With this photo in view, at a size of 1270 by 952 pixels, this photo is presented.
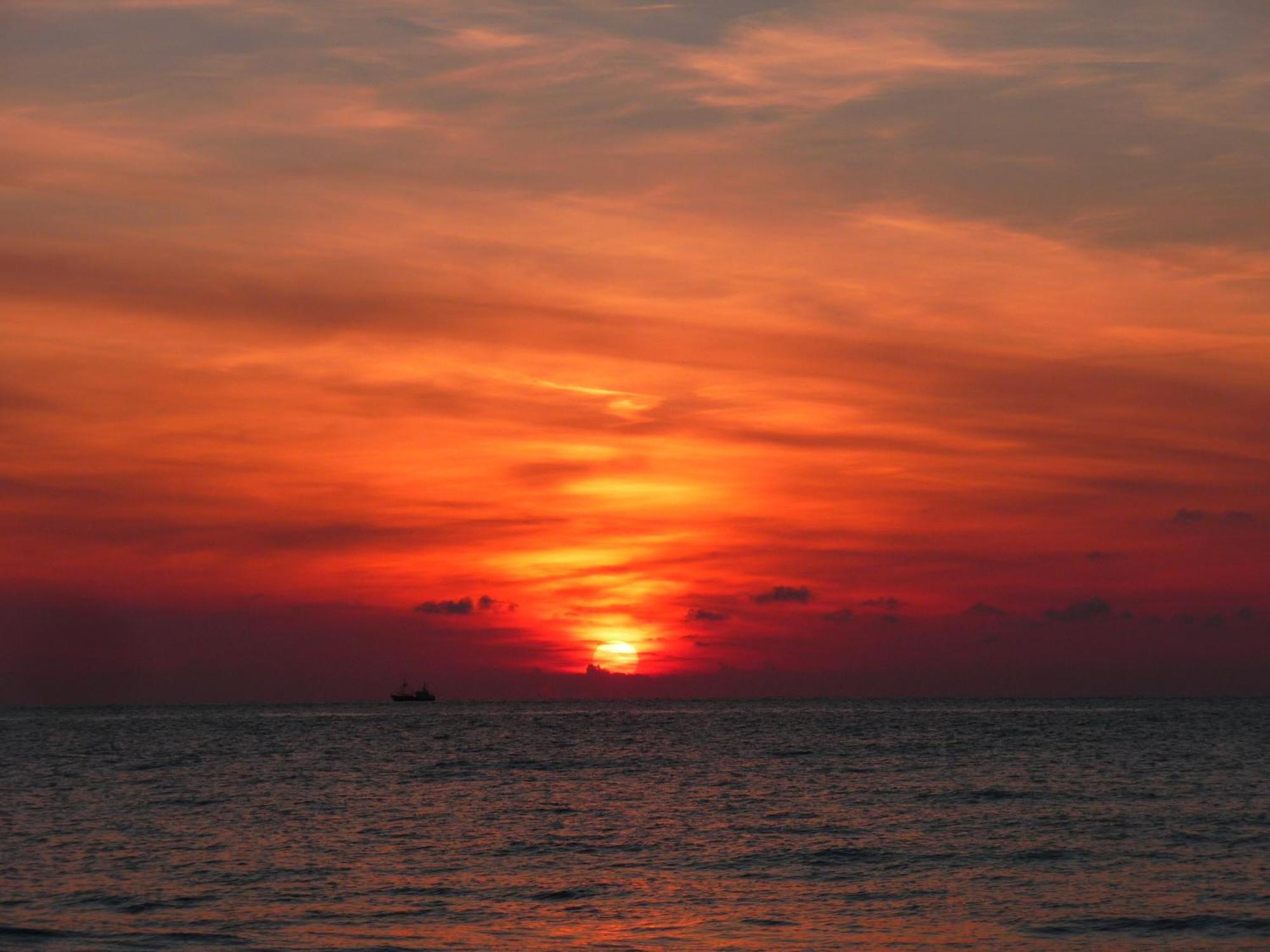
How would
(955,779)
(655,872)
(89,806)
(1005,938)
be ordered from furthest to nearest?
(955,779), (89,806), (655,872), (1005,938)

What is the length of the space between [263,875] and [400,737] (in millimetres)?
114058

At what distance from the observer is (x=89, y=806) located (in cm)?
6781

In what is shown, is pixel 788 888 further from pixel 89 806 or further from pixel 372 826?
pixel 89 806

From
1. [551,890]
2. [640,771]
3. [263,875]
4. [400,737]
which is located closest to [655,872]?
[551,890]

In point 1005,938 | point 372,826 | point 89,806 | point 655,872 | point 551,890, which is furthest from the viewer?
point 89,806

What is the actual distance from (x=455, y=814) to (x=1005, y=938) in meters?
33.8

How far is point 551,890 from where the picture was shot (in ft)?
139

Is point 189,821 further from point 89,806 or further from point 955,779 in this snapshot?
point 955,779

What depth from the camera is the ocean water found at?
36281mm

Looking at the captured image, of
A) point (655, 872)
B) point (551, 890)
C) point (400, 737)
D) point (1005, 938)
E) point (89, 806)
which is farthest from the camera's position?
point (400, 737)

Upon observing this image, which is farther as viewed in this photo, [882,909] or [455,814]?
[455,814]

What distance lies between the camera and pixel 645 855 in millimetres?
50062

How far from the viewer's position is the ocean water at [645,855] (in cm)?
3628

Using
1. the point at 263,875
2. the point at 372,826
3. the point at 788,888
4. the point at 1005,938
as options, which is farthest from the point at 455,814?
the point at 1005,938
